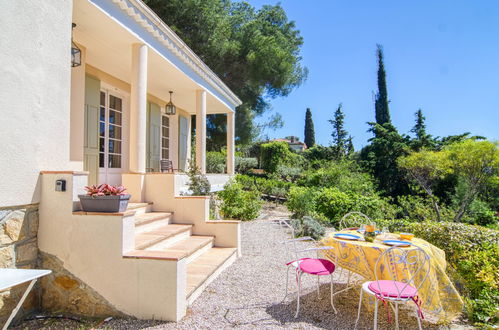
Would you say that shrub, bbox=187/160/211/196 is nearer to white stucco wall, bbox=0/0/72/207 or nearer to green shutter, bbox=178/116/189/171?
white stucco wall, bbox=0/0/72/207

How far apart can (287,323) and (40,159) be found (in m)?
2.86

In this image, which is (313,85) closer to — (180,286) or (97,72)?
(97,72)

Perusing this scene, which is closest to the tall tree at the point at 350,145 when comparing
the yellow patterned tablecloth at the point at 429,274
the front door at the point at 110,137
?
the front door at the point at 110,137

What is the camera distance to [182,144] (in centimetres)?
991

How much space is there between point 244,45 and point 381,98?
12.3m

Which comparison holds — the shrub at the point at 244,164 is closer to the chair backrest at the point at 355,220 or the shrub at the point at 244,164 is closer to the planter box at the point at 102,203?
the chair backrest at the point at 355,220

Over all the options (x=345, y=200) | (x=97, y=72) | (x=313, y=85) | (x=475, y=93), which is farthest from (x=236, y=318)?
(x=313, y=85)

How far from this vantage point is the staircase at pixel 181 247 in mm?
3230

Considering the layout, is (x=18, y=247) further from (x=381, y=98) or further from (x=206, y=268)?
(x=381, y=98)

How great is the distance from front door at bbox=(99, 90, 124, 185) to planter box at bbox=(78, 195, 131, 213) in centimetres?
364

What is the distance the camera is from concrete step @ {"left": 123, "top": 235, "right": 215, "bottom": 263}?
2852 millimetres

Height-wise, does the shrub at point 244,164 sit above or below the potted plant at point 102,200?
above

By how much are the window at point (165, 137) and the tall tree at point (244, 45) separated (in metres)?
5.03

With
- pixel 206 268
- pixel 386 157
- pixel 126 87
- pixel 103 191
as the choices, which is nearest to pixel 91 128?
pixel 126 87
